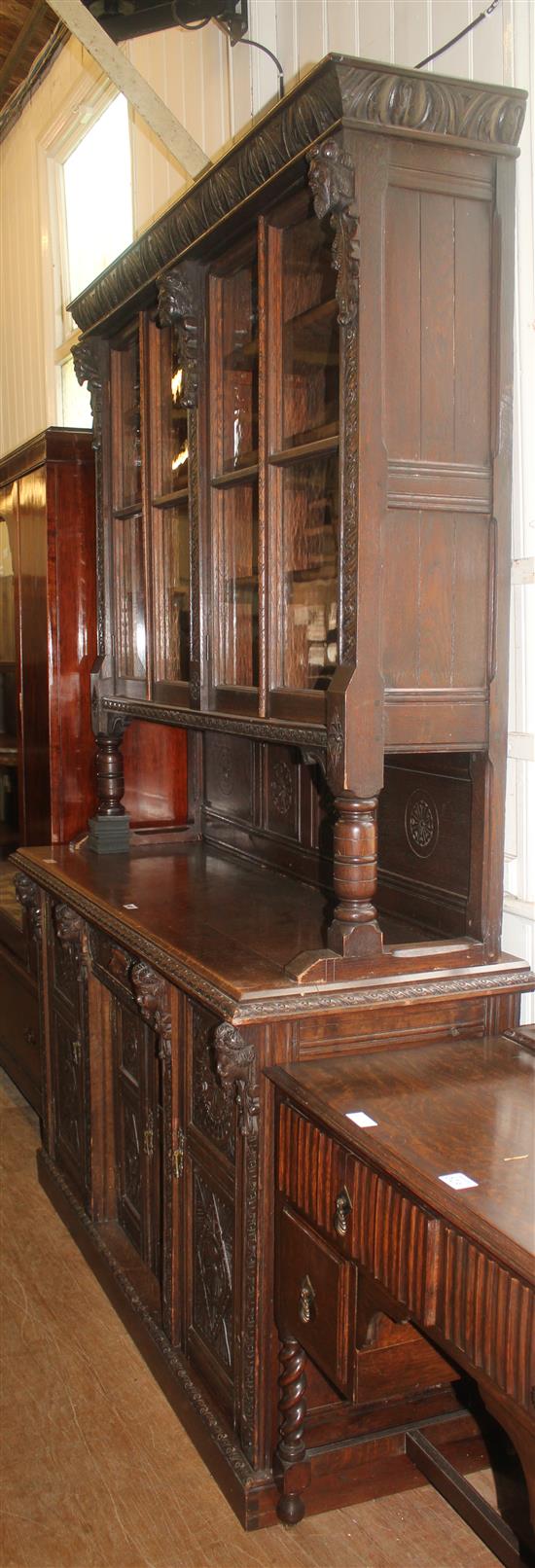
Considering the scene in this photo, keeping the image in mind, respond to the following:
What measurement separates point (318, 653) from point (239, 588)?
1.35 ft

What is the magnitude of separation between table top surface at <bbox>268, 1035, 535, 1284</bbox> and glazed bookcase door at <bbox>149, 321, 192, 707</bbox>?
3.71 ft

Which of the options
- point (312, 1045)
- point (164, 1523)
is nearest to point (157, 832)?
point (312, 1045)

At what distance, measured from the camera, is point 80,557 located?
3947mm

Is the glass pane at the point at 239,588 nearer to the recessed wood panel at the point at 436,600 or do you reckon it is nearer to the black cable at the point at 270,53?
the recessed wood panel at the point at 436,600

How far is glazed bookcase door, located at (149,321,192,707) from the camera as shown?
2.91m

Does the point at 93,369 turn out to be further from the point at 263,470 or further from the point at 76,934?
the point at 76,934

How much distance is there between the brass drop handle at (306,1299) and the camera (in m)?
2.04

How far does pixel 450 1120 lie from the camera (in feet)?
5.89

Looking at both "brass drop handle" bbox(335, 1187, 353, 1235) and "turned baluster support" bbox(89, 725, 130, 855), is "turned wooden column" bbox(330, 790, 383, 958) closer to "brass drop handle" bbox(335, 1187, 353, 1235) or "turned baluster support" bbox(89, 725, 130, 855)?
"brass drop handle" bbox(335, 1187, 353, 1235)

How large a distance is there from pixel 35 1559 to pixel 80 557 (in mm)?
2748

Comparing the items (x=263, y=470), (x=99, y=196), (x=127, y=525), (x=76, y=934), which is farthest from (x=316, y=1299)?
(x=99, y=196)

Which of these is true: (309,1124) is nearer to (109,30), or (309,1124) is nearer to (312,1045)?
(312,1045)

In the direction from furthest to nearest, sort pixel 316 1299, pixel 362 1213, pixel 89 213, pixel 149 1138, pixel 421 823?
pixel 89 213, pixel 149 1138, pixel 421 823, pixel 316 1299, pixel 362 1213

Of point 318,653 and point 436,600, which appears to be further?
point 318,653
